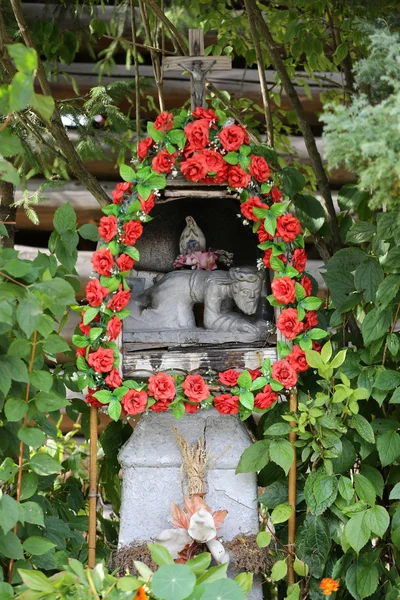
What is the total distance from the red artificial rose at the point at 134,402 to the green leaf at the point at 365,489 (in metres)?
0.62

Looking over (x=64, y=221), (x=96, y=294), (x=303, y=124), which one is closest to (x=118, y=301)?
(x=96, y=294)

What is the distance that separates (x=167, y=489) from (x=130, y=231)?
2.41 ft

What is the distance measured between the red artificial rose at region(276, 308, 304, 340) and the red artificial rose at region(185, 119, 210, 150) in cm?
52

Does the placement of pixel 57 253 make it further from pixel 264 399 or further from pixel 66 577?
pixel 66 577

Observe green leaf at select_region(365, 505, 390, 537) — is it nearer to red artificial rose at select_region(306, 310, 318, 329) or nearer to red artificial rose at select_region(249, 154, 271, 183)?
red artificial rose at select_region(306, 310, 318, 329)

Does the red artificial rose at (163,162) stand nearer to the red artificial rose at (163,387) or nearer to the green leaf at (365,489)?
the red artificial rose at (163,387)

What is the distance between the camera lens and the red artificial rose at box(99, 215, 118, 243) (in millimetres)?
2686

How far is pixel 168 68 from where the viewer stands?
2.83m

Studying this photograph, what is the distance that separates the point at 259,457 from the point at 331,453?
20cm

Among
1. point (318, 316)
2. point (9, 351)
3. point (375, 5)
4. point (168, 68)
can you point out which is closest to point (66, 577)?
point (9, 351)

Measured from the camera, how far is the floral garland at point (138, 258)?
2.66 meters

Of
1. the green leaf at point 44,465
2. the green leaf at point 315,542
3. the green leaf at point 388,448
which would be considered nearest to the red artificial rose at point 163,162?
the green leaf at point 44,465

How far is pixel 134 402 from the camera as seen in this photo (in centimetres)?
264

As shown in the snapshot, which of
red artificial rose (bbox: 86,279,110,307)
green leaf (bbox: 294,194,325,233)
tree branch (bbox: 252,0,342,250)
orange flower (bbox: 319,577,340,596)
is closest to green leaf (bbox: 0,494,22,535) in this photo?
red artificial rose (bbox: 86,279,110,307)
